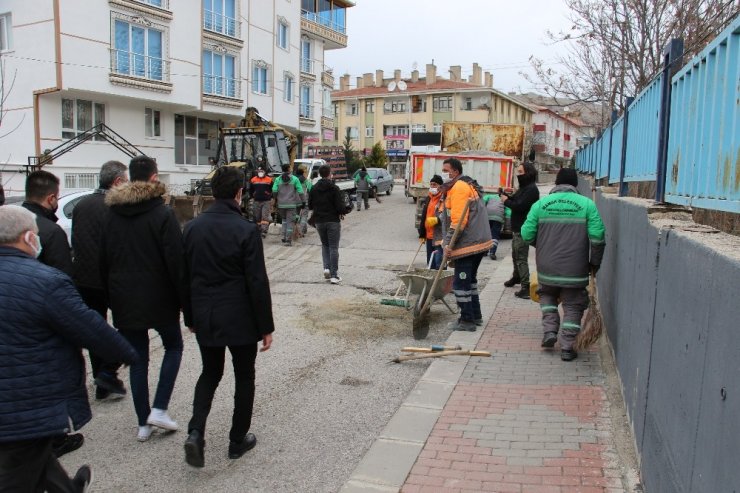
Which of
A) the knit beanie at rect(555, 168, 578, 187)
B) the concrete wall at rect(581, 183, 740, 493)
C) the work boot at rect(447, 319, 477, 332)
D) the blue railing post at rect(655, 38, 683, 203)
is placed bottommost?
the work boot at rect(447, 319, 477, 332)

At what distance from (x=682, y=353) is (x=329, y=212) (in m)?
8.03

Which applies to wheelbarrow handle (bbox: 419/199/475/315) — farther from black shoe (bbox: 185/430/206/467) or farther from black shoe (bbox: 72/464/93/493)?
black shoe (bbox: 72/464/93/493)

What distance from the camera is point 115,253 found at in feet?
14.4

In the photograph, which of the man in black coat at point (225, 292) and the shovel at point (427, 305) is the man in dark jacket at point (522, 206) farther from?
the man in black coat at point (225, 292)

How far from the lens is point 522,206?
28.6ft

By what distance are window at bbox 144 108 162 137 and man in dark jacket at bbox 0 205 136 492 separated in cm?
2640

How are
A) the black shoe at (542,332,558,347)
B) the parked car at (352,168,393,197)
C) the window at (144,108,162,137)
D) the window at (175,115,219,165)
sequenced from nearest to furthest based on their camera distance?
the black shoe at (542,332,558,347)
the window at (144,108,162,137)
the window at (175,115,219,165)
the parked car at (352,168,393,197)

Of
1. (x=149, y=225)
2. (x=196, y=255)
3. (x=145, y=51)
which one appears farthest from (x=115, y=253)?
(x=145, y=51)

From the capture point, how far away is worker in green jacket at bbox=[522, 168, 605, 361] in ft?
19.6

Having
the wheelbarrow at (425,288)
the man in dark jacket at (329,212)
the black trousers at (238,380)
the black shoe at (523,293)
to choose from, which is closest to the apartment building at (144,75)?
the man in dark jacket at (329,212)

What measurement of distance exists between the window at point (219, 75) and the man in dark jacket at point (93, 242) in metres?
26.5

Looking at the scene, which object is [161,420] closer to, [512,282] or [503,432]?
[503,432]

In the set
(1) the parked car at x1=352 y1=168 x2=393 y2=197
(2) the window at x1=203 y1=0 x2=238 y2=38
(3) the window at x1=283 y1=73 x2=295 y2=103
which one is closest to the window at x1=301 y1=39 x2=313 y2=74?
(3) the window at x1=283 y1=73 x2=295 y2=103

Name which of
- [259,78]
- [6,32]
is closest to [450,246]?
[6,32]
